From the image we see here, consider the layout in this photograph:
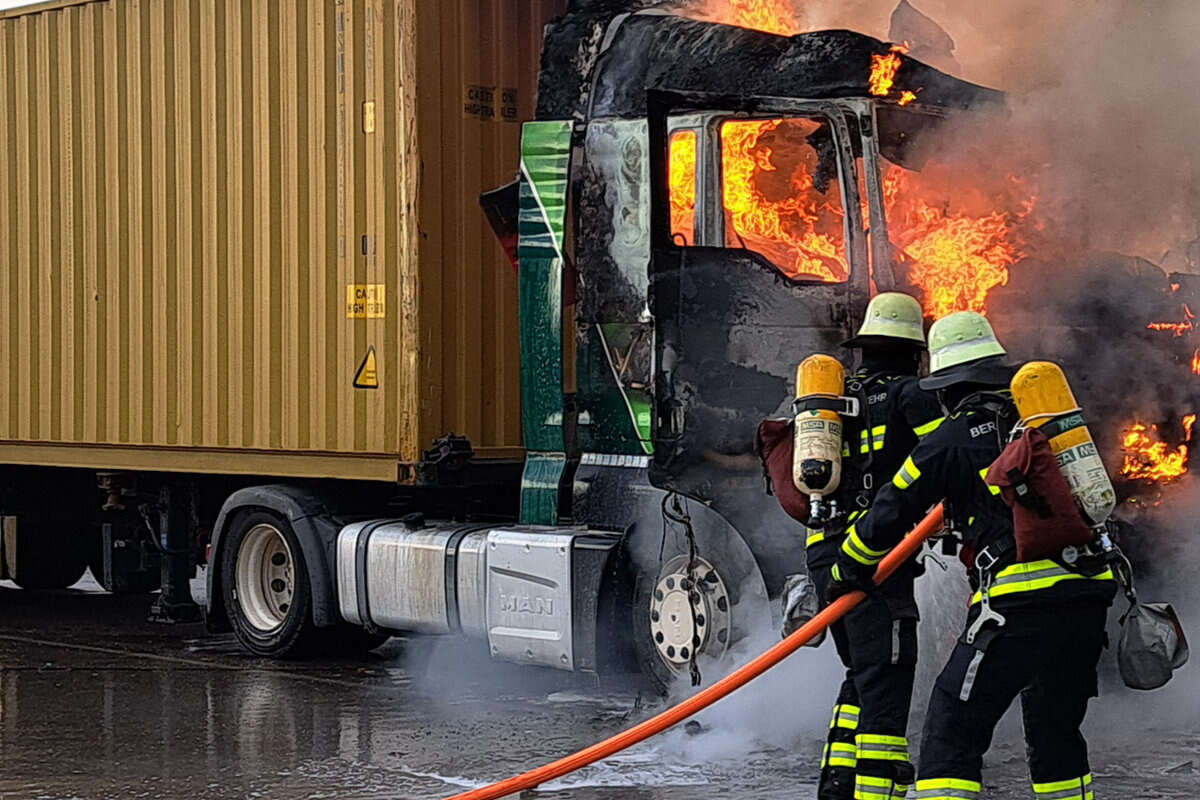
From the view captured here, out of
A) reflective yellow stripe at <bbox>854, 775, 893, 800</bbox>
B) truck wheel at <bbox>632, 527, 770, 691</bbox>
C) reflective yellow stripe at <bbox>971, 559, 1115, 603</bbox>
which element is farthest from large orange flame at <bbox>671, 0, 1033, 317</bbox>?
reflective yellow stripe at <bbox>971, 559, 1115, 603</bbox>

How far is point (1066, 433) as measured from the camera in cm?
584

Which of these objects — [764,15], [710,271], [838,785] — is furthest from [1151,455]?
[764,15]

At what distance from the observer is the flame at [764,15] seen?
9359 millimetres

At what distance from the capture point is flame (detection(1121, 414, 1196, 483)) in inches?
333

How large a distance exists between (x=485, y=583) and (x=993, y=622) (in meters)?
4.36

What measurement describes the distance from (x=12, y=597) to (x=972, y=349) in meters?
11.0

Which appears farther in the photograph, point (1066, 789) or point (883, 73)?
point (883, 73)

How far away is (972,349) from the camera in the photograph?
620 centimetres

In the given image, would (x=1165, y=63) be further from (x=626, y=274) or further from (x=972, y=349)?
(x=972, y=349)

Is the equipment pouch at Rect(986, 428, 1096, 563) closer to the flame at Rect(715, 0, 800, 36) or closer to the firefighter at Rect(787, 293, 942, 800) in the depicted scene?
the firefighter at Rect(787, 293, 942, 800)

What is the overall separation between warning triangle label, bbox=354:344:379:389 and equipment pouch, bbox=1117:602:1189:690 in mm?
5178

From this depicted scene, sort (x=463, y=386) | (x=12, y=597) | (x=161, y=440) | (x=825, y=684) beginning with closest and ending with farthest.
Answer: (x=825, y=684) < (x=463, y=386) < (x=161, y=440) < (x=12, y=597)

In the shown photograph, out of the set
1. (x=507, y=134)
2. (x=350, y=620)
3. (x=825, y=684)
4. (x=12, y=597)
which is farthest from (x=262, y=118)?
(x=12, y=597)

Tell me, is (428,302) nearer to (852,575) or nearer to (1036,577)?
(852,575)
